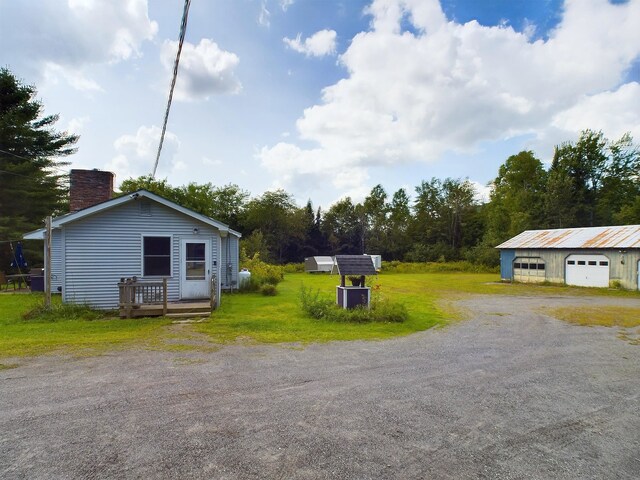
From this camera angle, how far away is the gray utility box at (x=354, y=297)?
9.98 meters

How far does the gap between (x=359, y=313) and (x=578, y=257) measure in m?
18.9

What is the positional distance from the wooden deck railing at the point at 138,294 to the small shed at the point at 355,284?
5200 millimetres

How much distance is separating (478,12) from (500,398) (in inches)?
548

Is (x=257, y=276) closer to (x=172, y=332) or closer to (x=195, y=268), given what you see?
(x=195, y=268)

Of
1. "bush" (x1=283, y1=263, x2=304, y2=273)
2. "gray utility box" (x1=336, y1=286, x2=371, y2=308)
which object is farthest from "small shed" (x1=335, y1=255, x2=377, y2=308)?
"bush" (x1=283, y1=263, x2=304, y2=273)

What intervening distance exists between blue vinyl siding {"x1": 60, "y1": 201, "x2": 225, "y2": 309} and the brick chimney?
394 cm

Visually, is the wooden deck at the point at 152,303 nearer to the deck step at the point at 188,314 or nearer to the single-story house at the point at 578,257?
the deck step at the point at 188,314

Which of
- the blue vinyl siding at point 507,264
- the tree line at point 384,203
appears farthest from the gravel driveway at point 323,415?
the tree line at point 384,203

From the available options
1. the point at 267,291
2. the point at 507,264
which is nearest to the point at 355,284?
the point at 267,291

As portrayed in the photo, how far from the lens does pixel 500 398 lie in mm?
4336

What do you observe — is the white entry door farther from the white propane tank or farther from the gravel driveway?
the white propane tank

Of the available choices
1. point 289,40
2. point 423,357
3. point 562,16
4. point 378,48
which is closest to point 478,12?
point 562,16

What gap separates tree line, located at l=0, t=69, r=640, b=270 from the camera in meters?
21.2

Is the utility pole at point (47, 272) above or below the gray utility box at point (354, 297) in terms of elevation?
above
